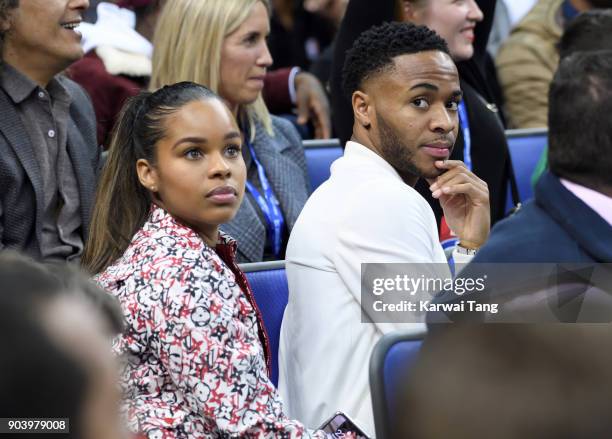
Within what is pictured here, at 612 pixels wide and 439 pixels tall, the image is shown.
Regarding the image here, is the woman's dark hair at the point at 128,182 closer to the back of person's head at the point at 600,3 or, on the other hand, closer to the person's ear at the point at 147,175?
the person's ear at the point at 147,175

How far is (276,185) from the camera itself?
365 cm

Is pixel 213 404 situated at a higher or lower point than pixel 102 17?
lower

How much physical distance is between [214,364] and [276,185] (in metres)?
1.52

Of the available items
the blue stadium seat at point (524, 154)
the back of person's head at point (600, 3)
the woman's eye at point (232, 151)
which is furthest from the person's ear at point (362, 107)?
the back of person's head at point (600, 3)

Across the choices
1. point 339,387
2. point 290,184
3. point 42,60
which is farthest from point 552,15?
point 339,387

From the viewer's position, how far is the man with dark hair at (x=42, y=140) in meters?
2.96

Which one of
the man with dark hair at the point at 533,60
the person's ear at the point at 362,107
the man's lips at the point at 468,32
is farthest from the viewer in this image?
the man with dark hair at the point at 533,60

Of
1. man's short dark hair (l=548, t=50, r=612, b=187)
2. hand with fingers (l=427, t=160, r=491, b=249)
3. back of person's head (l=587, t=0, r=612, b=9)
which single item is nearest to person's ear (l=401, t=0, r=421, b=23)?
hand with fingers (l=427, t=160, r=491, b=249)

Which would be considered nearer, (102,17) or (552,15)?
(102,17)

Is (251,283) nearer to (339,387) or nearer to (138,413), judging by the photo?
(339,387)

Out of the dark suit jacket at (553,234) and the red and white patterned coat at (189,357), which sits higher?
the dark suit jacket at (553,234)

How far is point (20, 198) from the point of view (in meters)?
2.97

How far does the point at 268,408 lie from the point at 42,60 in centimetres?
141

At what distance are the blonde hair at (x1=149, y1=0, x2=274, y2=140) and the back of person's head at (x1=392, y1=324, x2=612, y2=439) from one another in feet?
6.65
